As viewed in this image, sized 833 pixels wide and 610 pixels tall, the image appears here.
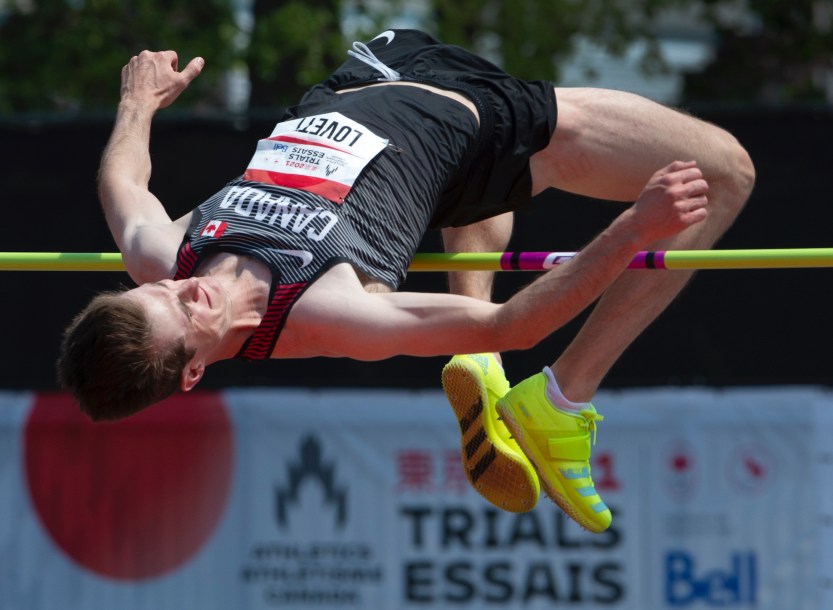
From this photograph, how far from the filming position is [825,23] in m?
10.8

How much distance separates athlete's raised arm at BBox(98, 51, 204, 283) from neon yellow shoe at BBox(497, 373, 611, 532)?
108 centimetres

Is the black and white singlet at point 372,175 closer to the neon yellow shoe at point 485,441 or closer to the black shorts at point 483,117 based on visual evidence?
the black shorts at point 483,117

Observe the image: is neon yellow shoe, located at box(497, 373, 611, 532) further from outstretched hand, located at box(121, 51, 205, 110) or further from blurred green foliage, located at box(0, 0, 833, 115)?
blurred green foliage, located at box(0, 0, 833, 115)

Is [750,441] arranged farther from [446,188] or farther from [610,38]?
[610,38]

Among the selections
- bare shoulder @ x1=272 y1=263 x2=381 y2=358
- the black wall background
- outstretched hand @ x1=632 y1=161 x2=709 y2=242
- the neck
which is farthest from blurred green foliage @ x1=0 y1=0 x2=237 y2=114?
outstretched hand @ x1=632 y1=161 x2=709 y2=242

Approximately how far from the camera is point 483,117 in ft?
13.0

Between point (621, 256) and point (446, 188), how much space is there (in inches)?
29.5

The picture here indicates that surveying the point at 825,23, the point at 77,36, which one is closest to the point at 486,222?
the point at 77,36

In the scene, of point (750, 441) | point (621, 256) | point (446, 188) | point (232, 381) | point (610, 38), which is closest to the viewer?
point (621, 256)

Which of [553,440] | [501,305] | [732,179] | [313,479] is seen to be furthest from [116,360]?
[313,479]

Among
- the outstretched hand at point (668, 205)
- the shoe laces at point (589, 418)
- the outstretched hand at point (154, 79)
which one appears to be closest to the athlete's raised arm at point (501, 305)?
the outstretched hand at point (668, 205)

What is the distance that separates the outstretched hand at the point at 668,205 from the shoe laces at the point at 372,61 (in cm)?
98

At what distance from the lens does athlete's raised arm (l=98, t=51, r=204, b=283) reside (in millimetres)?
3842

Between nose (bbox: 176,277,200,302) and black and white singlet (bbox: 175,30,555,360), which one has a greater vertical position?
black and white singlet (bbox: 175,30,555,360)
